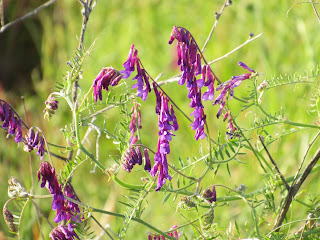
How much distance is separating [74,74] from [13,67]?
3117 mm

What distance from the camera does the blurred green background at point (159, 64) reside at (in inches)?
89.4

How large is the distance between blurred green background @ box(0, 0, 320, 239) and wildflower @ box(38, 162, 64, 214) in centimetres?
63

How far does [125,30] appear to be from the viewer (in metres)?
3.66

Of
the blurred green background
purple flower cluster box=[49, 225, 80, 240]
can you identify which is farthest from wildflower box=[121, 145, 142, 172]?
the blurred green background

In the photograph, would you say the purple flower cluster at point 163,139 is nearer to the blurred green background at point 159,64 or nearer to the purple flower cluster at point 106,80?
the purple flower cluster at point 106,80

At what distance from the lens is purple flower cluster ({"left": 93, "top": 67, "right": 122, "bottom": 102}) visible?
922 millimetres

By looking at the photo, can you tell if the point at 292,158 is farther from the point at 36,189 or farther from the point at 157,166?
the point at 157,166

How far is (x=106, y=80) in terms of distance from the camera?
3.03 ft

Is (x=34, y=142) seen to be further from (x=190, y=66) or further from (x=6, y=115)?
(x=190, y=66)

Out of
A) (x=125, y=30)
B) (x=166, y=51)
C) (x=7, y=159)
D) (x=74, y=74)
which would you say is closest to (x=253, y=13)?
(x=166, y=51)

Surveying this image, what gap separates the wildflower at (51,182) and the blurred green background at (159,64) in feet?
2.08

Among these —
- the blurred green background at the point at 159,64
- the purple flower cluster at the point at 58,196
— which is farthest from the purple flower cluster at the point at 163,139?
the blurred green background at the point at 159,64

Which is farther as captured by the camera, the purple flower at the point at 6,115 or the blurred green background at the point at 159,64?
the blurred green background at the point at 159,64

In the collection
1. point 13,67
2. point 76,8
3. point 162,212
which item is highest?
point 76,8
